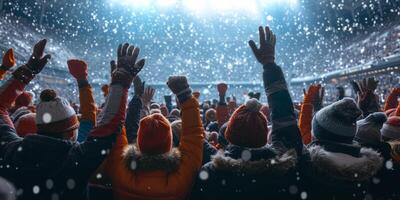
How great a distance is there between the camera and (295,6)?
36.0 m

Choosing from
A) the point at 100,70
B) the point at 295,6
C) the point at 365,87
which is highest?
the point at 295,6

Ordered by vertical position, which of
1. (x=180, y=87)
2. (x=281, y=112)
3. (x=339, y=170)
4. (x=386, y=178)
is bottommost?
(x=386, y=178)

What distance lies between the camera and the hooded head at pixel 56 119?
2281mm

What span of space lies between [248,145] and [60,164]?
3.61 ft

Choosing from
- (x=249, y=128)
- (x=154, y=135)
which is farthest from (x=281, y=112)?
(x=154, y=135)

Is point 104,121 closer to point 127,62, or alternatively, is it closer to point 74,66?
point 127,62

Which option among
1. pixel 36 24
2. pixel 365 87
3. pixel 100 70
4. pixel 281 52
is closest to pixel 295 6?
pixel 281 52

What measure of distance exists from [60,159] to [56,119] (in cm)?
25

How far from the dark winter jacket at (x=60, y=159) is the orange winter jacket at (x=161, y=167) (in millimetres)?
144

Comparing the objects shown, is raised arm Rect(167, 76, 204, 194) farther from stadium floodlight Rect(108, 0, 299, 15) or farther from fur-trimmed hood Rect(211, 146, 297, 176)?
stadium floodlight Rect(108, 0, 299, 15)

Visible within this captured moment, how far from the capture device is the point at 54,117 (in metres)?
2.30

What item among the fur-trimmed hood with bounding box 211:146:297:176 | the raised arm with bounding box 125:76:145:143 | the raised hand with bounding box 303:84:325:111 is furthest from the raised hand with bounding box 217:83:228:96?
the fur-trimmed hood with bounding box 211:146:297:176

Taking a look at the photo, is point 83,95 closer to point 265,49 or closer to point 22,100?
point 265,49

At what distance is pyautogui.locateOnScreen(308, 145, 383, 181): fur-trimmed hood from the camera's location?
6.92 ft
